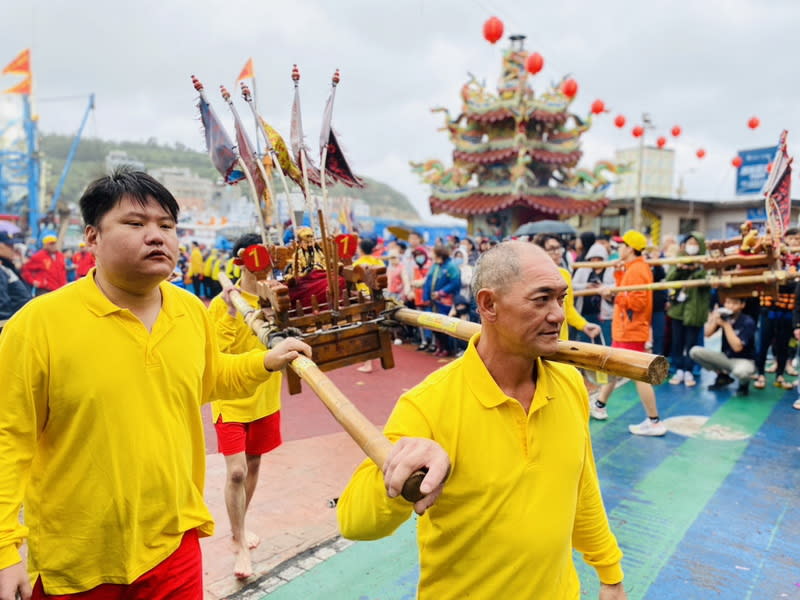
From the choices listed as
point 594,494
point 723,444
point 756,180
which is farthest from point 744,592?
point 756,180

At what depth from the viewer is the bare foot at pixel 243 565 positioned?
3469mm

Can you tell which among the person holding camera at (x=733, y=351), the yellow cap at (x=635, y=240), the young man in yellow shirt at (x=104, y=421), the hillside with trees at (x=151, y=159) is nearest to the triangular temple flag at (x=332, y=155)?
the young man in yellow shirt at (x=104, y=421)

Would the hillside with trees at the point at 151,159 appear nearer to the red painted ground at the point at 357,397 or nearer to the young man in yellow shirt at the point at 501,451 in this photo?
the red painted ground at the point at 357,397

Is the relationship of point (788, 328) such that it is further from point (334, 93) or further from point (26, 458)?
point (26, 458)

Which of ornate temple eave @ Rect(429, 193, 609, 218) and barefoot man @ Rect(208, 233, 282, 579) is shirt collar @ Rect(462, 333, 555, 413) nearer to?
barefoot man @ Rect(208, 233, 282, 579)

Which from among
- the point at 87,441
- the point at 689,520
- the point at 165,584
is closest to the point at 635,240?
the point at 689,520

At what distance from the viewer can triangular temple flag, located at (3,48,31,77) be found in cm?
2269

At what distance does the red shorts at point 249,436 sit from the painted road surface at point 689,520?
833 mm

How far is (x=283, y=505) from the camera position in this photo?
14.6 feet

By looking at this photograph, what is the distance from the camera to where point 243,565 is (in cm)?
350

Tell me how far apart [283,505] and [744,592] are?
3.11 m

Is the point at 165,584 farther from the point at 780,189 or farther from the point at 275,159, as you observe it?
the point at 780,189

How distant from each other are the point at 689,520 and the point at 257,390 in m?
3.26

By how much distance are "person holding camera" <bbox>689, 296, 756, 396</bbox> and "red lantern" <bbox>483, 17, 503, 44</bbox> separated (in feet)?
30.7
